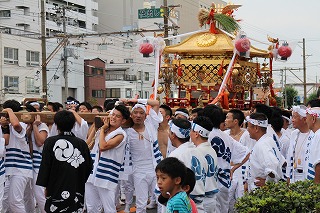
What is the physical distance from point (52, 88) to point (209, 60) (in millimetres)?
31712

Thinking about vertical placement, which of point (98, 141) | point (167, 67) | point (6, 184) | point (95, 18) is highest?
point (95, 18)

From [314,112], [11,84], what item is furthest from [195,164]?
[11,84]

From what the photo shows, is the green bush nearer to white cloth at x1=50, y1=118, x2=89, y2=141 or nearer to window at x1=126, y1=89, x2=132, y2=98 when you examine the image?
white cloth at x1=50, y1=118, x2=89, y2=141

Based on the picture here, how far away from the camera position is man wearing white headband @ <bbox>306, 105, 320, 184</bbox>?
6.93 meters

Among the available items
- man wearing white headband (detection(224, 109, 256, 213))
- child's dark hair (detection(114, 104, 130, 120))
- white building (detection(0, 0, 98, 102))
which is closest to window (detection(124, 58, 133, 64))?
white building (detection(0, 0, 98, 102))

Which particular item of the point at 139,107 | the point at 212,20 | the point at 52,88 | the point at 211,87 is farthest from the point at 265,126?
the point at 52,88

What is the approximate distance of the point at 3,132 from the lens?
8633 mm

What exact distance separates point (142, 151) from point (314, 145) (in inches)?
118

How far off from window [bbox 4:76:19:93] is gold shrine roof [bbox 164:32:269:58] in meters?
27.2

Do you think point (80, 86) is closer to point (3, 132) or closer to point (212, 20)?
point (212, 20)

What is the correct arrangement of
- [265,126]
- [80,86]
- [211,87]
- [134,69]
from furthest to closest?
[134,69]
[80,86]
[211,87]
[265,126]

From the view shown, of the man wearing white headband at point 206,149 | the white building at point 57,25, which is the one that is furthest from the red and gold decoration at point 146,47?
the white building at point 57,25

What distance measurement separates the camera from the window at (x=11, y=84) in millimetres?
39503

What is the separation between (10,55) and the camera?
131 feet
